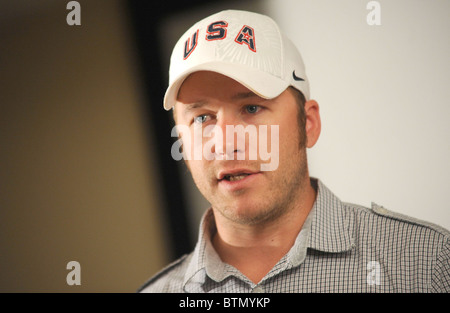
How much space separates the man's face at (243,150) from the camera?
0.92 m

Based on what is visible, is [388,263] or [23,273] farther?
[23,273]

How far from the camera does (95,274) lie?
1.27m

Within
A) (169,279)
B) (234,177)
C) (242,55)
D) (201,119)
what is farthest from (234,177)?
(169,279)

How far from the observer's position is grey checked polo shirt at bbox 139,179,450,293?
87 centimetres

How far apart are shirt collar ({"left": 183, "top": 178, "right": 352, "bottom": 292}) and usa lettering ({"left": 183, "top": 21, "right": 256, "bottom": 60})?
1.18 ft

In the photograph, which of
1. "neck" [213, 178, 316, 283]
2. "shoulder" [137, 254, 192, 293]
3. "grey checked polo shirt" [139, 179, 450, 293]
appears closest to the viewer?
"grey checked polo shirt" [139, 179, 450, 293]

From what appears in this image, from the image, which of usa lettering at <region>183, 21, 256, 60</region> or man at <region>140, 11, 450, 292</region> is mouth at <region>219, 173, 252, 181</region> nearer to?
man at <region>140, 11, 450, 292</region>

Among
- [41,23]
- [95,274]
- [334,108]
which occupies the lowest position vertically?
[95,274]

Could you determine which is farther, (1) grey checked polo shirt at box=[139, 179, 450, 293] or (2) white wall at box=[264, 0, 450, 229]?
(2) white wall at box=[264, 0, 450, 229]

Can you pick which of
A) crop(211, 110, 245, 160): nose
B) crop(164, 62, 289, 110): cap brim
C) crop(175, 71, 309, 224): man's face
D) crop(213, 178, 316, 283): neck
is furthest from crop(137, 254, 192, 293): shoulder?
crop(164, 62, 289, 110): cap brim

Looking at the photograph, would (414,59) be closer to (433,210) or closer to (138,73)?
(433,210)

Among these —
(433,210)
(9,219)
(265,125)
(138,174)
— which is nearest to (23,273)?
(9,219)

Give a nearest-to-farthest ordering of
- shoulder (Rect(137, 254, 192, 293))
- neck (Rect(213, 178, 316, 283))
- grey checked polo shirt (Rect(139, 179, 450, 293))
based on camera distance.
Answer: grey checked polo shirt (Rect(139, 179, 450, 293)), neck (Rect(213, 178, 316, 283)), shoulder (Rect(137, 254, 192, 293))
